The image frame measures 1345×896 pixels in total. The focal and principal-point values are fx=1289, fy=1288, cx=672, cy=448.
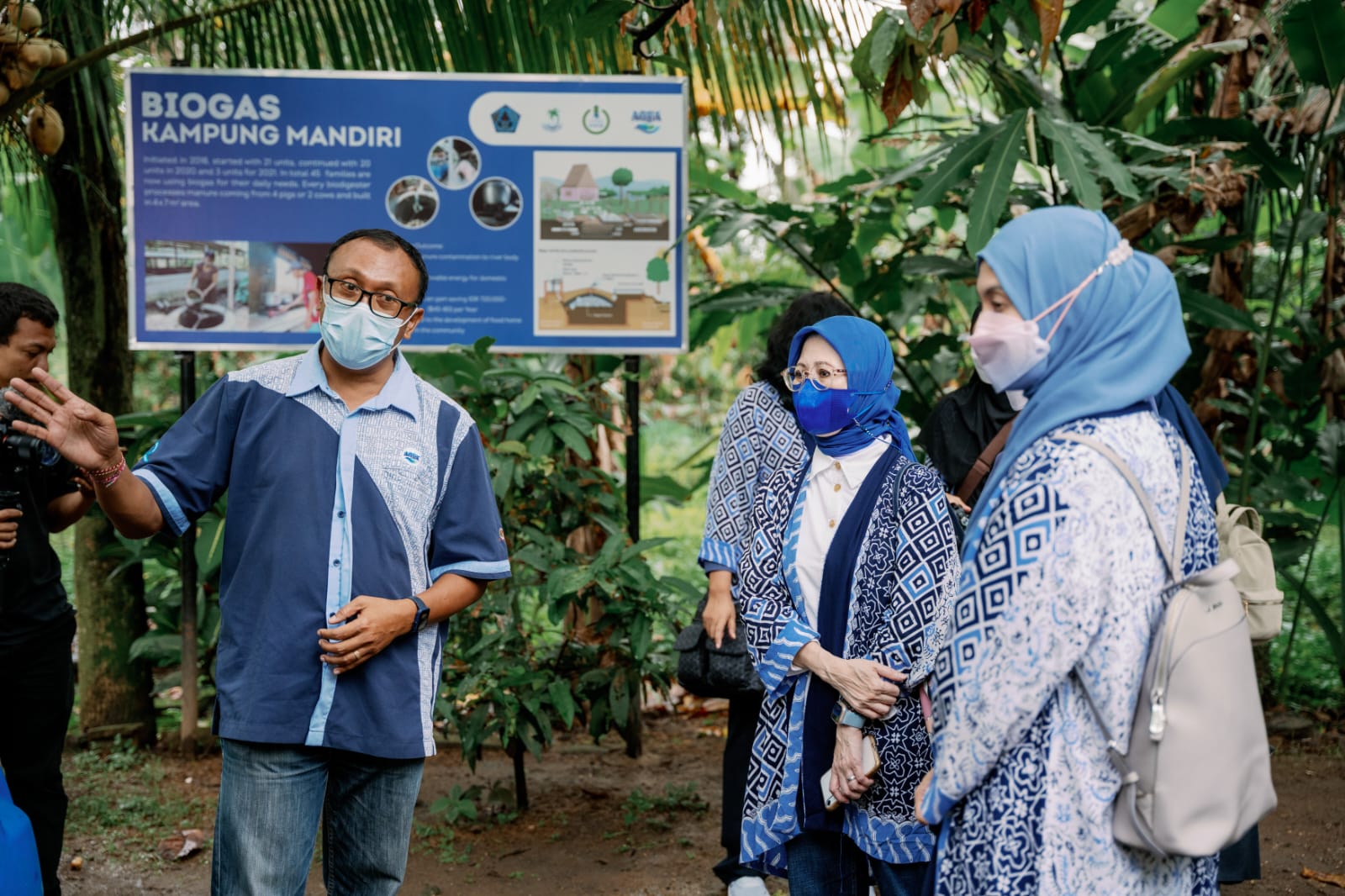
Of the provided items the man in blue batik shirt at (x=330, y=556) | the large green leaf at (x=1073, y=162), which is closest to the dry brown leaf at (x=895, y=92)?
the large green leaf at (x=1073, y=162)

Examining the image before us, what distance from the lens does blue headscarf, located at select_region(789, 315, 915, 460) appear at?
2842mm

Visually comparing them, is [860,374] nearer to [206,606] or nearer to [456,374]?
[456,374]

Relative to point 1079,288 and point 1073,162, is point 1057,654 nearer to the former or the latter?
point 1079,288

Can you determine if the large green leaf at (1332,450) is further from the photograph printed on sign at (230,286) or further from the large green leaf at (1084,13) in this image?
the photograph printed on sign at (230,286)

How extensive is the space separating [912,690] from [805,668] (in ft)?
0.75

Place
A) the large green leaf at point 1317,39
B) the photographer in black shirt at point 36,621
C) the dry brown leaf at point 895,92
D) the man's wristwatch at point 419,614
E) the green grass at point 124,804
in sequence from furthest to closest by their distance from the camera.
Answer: the green grass at point 124,804
the large green leaf at point 1317,39
the photographer in black shirt at point 36,621
the dry brown leaf at point 895,92
the man's wristwatch at point 419,614

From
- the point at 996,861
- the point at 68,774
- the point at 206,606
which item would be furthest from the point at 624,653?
the point at 996,861

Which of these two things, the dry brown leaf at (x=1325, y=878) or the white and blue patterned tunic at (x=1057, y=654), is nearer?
the white and blue patterned tunic at (x=1057, y=654)

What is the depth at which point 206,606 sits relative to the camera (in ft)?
16.4

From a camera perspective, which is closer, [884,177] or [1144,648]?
[1144,648]

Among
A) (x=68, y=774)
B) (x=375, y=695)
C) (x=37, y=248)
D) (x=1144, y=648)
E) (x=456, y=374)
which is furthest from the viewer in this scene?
(x=37, y=248)

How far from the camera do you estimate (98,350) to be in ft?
16.8

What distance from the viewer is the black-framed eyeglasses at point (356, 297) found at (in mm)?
2668

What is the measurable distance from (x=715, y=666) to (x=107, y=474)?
67.1 inches
